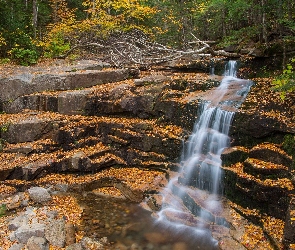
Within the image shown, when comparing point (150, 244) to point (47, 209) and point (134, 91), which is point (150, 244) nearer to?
point (47, 209)

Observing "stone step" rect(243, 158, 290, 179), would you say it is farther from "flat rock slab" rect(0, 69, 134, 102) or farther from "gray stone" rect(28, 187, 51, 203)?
"flat rock slab" rect(0, 69, 134, 102)

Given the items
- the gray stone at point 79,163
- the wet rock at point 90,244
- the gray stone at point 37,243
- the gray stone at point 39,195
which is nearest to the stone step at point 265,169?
the wet rock at point 90,244

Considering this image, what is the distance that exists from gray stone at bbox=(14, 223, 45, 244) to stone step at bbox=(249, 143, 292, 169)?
705 cm

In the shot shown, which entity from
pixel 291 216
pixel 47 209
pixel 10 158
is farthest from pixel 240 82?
pixel 10 158

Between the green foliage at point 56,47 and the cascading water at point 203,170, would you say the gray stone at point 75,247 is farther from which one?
the green foliage at point 56,47

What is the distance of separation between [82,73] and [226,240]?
1140cm

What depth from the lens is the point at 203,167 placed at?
10398 millimetres

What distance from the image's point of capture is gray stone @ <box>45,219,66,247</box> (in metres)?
7.83

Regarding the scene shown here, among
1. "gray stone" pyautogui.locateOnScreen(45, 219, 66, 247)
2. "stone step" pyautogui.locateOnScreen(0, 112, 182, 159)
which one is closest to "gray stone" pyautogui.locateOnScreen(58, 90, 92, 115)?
"stone step" pyautogui.locateOnScreen(0, 112, 182, 159)

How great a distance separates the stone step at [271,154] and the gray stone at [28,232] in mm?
7050

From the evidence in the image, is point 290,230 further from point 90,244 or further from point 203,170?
point 90,244

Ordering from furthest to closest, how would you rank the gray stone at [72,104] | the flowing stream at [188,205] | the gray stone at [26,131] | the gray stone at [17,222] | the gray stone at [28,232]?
the gray stone at [72,104], the gray stone at [26,131], the flowing stream at [188,205], the gray stone at [17,222], the gray stone at [28,232]

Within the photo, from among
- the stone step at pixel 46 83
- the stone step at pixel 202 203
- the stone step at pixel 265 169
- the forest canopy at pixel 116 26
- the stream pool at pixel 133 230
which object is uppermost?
the forest canopy at pixel 116 26

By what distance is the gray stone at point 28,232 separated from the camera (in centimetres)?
763
